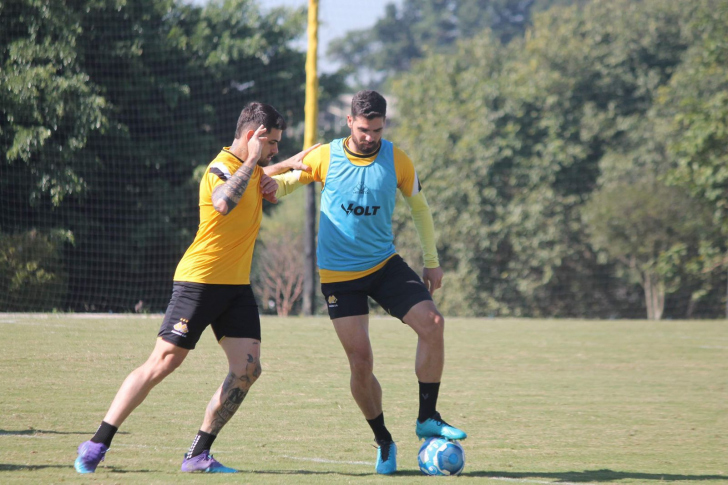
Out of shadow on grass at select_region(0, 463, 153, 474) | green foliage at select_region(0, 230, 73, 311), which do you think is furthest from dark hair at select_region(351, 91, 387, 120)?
green foliage at select_region(0, 230, 73, 311)

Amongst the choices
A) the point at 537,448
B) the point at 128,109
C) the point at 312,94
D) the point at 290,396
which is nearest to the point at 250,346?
the point at 537,448

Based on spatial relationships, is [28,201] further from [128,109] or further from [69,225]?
[128,109]

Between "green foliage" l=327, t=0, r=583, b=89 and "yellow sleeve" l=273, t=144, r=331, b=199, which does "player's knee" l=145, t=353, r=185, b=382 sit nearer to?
"yellow sleeve" l=273, t=144, r=331, b=199

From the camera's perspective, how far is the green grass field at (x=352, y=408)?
569 cm

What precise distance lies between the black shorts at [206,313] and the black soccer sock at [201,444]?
57 cm

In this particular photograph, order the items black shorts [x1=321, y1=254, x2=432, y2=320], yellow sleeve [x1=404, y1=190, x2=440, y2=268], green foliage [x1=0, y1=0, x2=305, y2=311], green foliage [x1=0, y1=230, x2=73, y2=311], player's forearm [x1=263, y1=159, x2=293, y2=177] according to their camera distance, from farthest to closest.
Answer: green foliage [x1=0, y1=0, x2=305, y2=311]
green foliage [x1=0, y1=230, x2=73, y2=311]
yellow sleeve [x1=404, y1=190, x2=440, y2=268]
player's forearm [x1=263, y1=159, x2=293, y2=177]
black shorts [x1=321, y1=254, x2=432, y2=320]

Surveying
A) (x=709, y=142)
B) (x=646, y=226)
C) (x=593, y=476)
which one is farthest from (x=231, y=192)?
(x=646, y=226)

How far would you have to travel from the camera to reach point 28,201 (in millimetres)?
19047

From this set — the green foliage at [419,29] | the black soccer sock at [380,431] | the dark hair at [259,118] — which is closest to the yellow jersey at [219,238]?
the dark hair at [259,118]

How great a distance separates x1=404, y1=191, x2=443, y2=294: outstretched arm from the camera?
6.18m

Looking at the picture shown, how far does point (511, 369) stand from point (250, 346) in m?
6.17

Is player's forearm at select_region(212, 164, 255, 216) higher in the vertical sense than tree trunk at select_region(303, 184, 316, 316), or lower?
higher

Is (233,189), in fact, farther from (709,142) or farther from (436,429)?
(709,142)

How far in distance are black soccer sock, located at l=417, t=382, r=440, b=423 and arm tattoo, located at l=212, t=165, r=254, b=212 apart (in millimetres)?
1691
